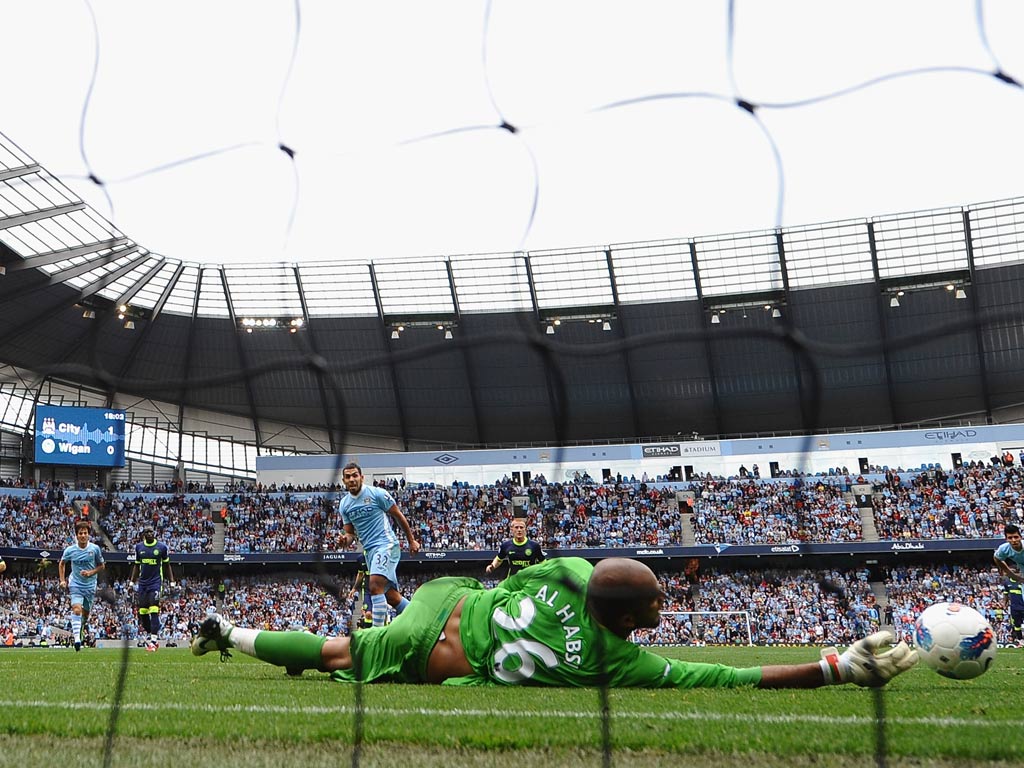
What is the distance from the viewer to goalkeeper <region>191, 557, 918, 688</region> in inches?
153

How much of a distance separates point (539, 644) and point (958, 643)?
2.44m

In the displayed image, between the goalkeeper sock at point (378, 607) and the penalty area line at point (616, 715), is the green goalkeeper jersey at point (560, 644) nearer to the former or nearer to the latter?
the penalty area line at point (616, 715)

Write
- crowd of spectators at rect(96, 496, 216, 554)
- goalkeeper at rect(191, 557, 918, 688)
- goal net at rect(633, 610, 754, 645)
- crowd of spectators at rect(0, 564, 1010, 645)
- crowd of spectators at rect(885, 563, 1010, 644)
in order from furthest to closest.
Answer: crowd of spectators at rect(96, 496, 216, 554), crowd of spectators at rect(885, 563, 1010, 644), crowd of spectators at rect(0, 564, 1010, 645), goal net at rect(633, 610, 754, 645), goalkeeper at rect(191, 557, 918, 688)

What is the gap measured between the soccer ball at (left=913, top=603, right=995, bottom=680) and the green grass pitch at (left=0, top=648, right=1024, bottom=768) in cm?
18

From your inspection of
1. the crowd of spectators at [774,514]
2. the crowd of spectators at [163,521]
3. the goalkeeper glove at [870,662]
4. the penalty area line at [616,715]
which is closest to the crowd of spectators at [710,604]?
the crowd of spectators at [774,514]

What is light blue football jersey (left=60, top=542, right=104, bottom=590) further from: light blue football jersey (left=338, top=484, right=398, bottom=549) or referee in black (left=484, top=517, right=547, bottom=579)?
referee in black (left=484, top=517, right=547, bottom=579)

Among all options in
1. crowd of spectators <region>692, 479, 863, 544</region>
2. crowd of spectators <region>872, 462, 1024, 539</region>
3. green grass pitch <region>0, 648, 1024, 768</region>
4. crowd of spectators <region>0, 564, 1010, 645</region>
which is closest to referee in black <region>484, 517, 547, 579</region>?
green grass pitch <region>0, 648, 1024, 768</region>

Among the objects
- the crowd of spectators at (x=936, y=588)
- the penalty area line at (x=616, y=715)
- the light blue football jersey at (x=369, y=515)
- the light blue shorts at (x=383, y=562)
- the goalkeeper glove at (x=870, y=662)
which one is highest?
the light blue football jersey at (x=369, y=515)

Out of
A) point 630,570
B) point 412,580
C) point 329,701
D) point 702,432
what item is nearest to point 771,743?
point 630,570

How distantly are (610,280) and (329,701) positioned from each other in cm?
3422

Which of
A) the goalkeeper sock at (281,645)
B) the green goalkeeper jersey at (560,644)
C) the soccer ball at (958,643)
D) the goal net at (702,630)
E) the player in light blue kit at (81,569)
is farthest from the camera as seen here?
the goal net at (702,630)

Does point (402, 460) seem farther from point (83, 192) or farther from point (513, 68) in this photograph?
point (513, 68)

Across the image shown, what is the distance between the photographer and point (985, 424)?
3738 cm

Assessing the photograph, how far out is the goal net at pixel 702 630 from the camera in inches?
961
